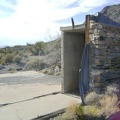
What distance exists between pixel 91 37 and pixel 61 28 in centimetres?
198

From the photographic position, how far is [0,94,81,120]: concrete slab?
708 cm

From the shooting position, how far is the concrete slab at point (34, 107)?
23.2 feet

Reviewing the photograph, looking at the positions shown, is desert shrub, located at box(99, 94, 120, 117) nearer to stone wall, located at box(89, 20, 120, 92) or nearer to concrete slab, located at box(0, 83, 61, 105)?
stone wall, located at box(89, 20, 120, 92)

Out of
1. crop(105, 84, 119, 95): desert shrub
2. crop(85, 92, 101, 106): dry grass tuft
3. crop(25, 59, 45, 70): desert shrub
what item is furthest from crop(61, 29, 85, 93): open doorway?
crop(25, 59, 45, 70): desert shrub

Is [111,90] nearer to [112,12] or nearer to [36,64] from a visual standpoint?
[36,64]

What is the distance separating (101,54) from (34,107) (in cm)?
299

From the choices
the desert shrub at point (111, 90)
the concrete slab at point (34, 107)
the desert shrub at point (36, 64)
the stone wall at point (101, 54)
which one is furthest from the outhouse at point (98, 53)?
the desert shrub at point (36, 64)

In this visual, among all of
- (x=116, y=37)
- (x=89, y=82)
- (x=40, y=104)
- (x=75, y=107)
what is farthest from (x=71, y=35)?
(x=75, y=107)

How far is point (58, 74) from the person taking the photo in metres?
16.3

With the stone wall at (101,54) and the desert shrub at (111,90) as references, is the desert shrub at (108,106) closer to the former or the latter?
the desert shrub at (111,90)

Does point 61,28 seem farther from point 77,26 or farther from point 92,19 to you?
point 92,19

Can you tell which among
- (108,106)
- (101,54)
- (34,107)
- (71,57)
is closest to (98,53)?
(101,54)

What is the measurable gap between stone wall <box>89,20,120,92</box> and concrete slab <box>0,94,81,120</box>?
3.99 ft

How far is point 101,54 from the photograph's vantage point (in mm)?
8320
